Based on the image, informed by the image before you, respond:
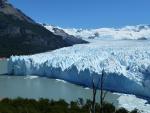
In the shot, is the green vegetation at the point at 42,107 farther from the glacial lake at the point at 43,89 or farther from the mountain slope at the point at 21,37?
the mountain slope at the point at 21,37

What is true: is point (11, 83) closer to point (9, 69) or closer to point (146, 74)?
point (9, 69)

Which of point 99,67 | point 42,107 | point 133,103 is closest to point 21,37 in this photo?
point 99,67

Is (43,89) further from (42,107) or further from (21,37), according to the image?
(21,37)

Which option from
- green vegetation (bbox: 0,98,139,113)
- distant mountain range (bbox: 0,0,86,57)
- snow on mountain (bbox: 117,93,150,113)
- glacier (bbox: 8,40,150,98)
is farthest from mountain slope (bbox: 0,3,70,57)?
green vegetation (bbox: 0,98,139,113)

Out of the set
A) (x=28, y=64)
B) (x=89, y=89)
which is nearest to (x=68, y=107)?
(x=89, y=89)

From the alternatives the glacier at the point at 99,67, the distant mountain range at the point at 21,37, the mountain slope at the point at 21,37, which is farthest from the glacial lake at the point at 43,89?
the mountain slope at the point at 21,37
